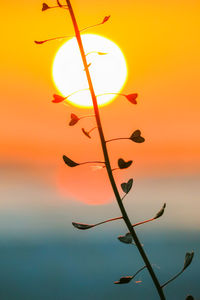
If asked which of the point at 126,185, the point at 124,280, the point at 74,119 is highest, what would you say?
the point at 74,119

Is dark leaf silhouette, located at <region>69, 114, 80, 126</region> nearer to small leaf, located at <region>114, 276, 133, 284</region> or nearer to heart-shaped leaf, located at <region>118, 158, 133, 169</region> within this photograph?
heart-shaped leaf, located at <region>118, 158, 133, 169</region>

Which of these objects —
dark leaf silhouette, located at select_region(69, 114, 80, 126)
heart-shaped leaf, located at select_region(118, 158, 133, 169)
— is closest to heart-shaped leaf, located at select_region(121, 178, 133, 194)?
heart-shaped leaf, located at select_region(118, 158, 133, 169)

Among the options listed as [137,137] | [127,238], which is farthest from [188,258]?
[137,137]

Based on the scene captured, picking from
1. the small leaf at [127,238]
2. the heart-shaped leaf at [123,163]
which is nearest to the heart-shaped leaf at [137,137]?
the heart-shaped leaf at [123,163]

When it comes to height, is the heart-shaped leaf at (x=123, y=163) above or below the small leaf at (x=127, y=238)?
above

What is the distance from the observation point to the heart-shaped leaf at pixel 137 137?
671 mm

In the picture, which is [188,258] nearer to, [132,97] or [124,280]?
[124,280]

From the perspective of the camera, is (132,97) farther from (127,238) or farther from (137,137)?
(127,238)

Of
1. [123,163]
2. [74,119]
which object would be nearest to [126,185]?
[123,163]

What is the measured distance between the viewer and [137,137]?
680mm

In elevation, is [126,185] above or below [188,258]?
above

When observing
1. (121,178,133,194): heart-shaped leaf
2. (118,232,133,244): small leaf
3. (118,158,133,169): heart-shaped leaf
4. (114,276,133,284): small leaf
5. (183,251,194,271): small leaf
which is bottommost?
(114,276,133,284): small leaf

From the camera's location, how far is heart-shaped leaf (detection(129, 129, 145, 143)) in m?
0.67

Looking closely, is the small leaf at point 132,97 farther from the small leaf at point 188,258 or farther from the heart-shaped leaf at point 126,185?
the small leaf at point 188,258
